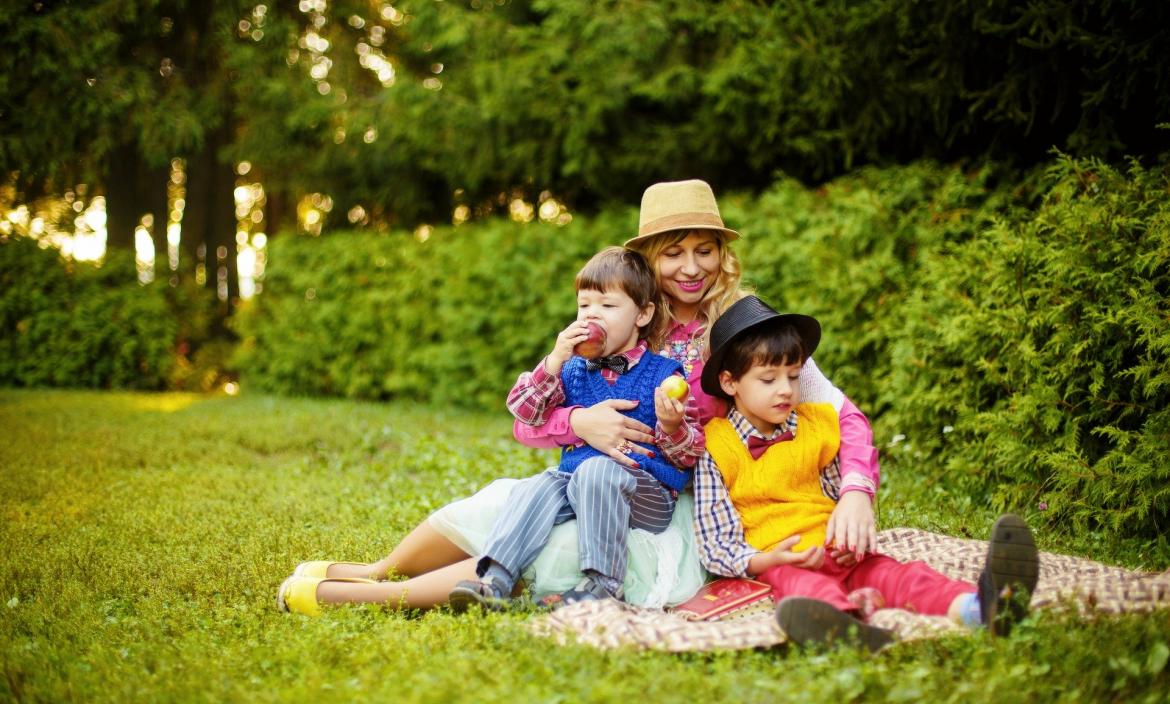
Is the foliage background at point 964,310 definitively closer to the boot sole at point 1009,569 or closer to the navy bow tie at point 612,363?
the boot sole at point 1009,569

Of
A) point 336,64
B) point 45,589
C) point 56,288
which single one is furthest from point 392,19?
point 45,589

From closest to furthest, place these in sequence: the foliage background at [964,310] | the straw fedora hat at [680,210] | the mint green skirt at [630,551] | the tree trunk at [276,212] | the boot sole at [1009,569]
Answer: the boot sole at [1009,569]
the mint green skirt at [630,551]
the straw fedora hat at [680,210]
the foliage background at [964,310]
the tree trunk at [276,212]

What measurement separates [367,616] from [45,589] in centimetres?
159

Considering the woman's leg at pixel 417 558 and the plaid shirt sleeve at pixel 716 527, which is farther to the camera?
the woman's leg at pixel 417 558

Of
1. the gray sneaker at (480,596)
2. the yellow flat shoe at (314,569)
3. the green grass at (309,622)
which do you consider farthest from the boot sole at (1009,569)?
the yellow flat shoe at (314,569)

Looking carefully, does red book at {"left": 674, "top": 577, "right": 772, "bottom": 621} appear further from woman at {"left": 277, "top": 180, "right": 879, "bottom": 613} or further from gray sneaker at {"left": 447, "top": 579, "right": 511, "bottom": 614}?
gray sneaker at {"left": 447, "top": 579, "right": 511, "bottom": 614}

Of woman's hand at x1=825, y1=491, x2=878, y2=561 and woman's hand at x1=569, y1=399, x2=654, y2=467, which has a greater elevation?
woman's hand at x1=569, y1=399, x2=654, y2=467

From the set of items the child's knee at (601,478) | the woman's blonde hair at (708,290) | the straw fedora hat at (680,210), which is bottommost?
the child's knee at (601,478)

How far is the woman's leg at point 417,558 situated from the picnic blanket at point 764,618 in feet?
2.37

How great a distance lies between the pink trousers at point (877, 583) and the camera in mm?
3168

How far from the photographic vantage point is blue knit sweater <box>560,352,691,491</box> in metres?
3.68

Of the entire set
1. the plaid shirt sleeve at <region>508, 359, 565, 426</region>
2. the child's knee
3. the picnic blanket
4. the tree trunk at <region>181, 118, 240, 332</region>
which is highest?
the tree trunk at <region>181, 118, 240, 332</region>

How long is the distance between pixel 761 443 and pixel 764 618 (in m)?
0.74

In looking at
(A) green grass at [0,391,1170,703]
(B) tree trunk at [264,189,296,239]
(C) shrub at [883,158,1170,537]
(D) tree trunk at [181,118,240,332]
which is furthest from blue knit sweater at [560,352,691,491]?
(B) tree trunk at [264,189,296,239]
